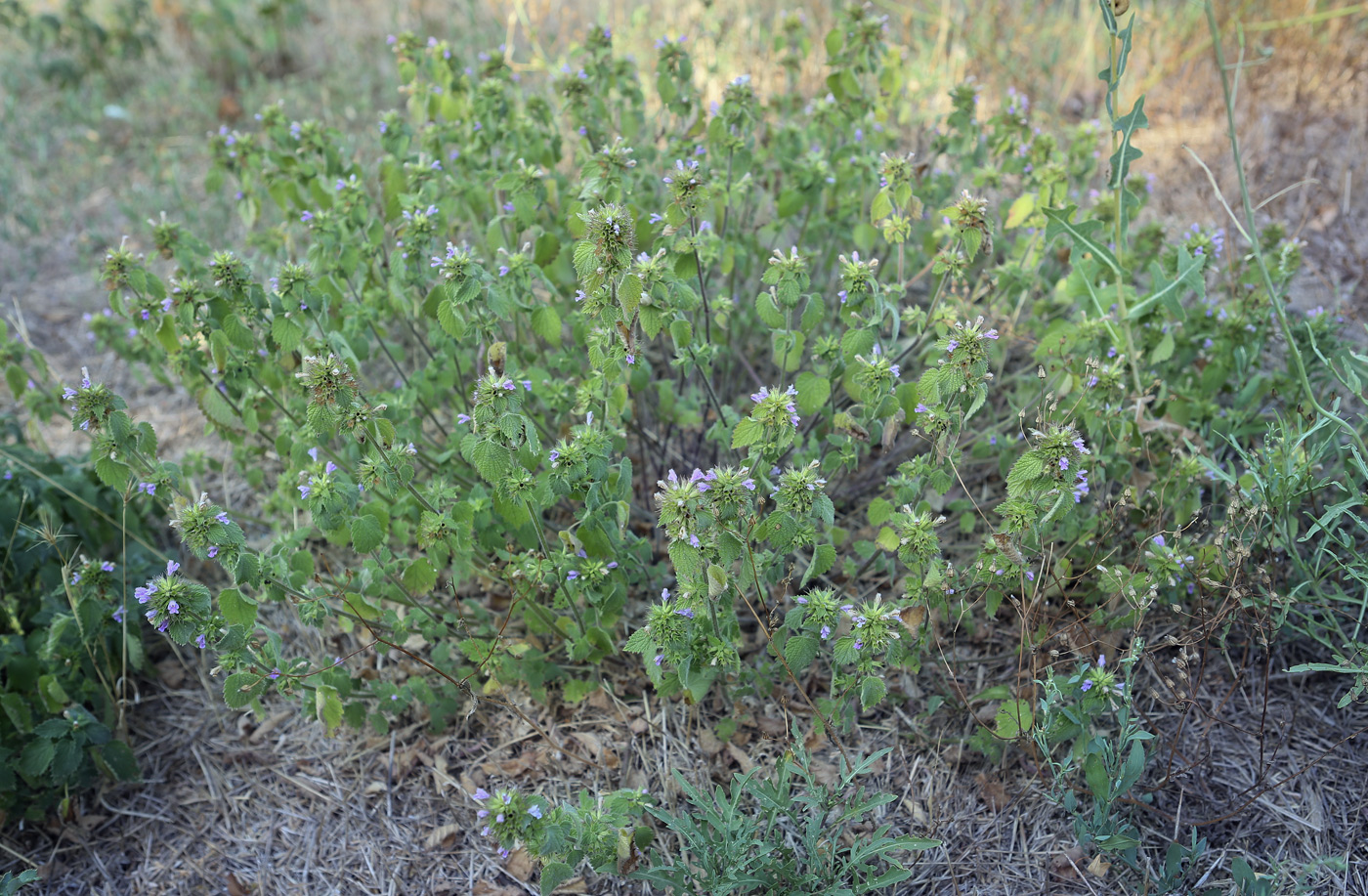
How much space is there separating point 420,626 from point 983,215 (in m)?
1.74

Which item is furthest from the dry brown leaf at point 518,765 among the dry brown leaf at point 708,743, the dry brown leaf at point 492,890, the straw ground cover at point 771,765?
the dry brown leaf at point 708,743

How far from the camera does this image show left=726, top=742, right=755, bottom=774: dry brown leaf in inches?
94.7

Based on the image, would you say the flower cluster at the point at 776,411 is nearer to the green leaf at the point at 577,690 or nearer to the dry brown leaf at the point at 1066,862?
the green leaf at the point at 577,690

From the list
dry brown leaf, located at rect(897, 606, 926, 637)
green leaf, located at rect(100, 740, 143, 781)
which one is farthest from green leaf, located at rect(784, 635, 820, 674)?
green leaf, located at rect(100, 740, 143, 781)

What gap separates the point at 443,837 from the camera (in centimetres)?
237

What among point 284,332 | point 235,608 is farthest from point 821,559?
point 284,332

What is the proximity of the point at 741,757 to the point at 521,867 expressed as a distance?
0.62 metres

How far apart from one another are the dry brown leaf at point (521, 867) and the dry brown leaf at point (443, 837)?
17 centimetres

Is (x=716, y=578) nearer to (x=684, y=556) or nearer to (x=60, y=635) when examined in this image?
(x=684, y=556)

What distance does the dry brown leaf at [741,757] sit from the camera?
2406 mm

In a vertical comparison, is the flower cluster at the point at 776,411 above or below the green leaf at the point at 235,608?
above

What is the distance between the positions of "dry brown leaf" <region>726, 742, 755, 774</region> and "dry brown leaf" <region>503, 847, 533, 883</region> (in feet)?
1.89

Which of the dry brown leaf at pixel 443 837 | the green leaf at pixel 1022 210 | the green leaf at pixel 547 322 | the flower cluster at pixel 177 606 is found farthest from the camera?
the green leaf at pixel 1022 210

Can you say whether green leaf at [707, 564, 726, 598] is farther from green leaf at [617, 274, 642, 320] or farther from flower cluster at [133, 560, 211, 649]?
flower cluster at [133, 560, 211, 649]
